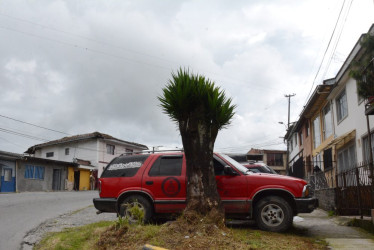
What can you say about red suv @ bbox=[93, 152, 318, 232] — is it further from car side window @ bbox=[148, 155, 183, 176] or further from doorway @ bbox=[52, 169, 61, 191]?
doorway @ bbox=[52, 169, 61, 191]

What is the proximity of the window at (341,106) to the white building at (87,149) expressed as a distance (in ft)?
101

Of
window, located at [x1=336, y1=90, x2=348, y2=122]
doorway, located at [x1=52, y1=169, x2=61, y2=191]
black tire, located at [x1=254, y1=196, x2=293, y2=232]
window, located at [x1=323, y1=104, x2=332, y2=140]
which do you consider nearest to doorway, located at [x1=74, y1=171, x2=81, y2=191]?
doorway, located at [x1=52, y1=169, x2=61, y2=191]

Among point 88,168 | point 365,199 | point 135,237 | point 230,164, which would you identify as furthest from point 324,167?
point 88,168

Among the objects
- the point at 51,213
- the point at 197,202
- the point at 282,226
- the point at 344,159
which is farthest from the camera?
the point at 344,159

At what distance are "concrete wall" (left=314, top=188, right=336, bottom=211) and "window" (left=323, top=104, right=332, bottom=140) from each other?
5655 mm

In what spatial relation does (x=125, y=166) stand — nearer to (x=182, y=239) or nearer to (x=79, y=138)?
(x=182, y=239)

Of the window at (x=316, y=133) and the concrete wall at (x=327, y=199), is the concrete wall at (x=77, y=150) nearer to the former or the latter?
the window at (x=316, y=133)

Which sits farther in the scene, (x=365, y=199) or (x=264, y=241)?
(x=365, y=199)

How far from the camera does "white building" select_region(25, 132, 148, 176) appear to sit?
145ft

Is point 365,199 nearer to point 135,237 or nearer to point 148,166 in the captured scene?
point 148,166

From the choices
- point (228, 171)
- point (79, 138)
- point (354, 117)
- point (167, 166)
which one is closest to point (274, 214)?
point (228, 171)

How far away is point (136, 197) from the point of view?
811cm

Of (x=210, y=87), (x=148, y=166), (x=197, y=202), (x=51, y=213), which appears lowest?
(x=51, y=213)

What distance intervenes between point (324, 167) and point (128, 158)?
14.3 m
